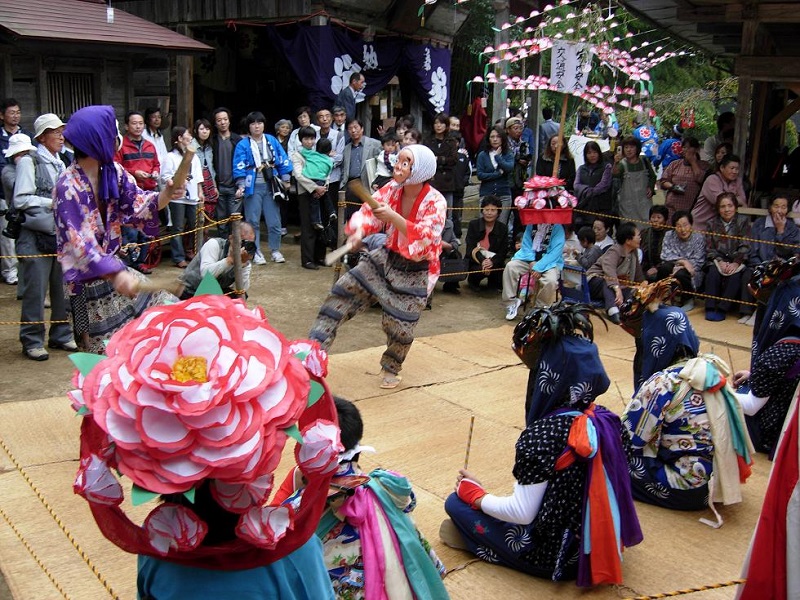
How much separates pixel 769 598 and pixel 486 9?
17.8 meters

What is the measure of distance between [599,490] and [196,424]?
6.89 ft

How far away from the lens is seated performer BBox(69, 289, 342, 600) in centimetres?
170

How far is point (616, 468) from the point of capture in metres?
3.49

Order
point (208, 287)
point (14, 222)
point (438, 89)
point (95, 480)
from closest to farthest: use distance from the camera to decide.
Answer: point (95, 480)
point (208, 287)
point (14, 222)
point (438, 89)

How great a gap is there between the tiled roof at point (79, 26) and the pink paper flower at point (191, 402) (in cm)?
797

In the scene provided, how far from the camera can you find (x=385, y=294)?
5.90 m

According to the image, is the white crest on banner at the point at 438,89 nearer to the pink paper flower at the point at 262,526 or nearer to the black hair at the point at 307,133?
the black hair at the point at 307,133

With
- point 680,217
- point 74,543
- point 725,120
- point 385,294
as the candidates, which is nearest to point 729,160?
point 680,217

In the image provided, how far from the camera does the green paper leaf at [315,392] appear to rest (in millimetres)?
1979

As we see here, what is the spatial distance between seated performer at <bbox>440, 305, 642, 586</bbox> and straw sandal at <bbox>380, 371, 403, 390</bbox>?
2541 mm

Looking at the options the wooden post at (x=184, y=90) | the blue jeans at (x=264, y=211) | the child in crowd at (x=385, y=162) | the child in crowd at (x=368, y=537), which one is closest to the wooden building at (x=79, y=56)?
the wooden post at (x=184, y=90)

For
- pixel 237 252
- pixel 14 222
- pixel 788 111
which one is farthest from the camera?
pixel 788 111

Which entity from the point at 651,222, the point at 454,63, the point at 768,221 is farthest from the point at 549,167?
the point at 454,63

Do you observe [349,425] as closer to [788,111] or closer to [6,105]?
[6,105]
